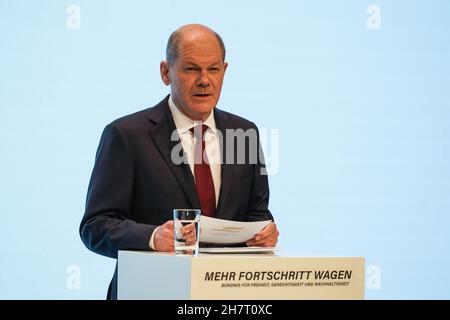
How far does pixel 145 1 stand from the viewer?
4.66m

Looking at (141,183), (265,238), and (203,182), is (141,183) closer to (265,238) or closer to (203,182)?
(203,182)

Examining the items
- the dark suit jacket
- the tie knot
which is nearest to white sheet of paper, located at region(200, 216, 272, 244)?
the dark suit jacket

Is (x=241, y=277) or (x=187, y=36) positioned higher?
(x=187, y=36)

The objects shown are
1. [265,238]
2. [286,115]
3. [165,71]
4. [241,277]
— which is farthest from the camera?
[286,115]

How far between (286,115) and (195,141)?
151 centimetres

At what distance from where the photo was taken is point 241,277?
2.43 metres

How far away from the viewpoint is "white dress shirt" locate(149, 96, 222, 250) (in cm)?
337

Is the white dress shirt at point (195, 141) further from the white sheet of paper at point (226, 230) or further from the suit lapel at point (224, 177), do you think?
the white sheet of paper at point (226, 230)

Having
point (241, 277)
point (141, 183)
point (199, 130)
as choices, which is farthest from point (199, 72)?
point (241, 277)

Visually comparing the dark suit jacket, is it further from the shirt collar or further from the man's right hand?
the man's right hand

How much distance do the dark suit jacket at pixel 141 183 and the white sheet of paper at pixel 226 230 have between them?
0.35 m

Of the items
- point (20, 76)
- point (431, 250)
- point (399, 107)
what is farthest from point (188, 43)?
point (431, 250)
